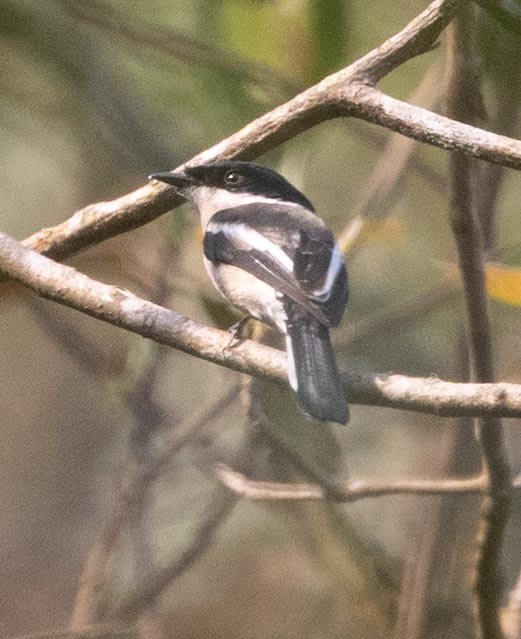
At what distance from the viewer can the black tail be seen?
188 centimetres

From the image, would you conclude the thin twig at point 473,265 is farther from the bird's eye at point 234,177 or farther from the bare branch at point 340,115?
the bird's eye at point 234,177

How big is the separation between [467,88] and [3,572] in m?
3.34

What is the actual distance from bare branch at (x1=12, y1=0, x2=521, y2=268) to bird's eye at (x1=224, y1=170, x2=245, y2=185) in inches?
5.1

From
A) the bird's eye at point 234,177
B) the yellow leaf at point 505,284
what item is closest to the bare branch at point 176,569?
the bird's eye at point 234,177

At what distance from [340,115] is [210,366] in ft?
8.63

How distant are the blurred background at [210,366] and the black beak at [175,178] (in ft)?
1.65

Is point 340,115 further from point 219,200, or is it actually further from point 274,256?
point 219,200

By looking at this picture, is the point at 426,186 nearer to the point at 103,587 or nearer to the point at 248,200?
the point at 248,200

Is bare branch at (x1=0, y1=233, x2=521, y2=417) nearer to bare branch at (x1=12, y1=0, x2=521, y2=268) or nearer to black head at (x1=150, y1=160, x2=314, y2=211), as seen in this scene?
bare branch at (x1=12, y1=0, x2=521, y2=268)

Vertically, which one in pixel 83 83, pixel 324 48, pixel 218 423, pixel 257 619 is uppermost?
pixel 324 48

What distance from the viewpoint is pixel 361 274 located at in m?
4.33

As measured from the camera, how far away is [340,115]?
2.10m

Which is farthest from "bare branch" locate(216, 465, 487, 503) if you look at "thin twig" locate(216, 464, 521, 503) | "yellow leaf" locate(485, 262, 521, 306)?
"yellow leaf" locate(485, 262, 521, 306)

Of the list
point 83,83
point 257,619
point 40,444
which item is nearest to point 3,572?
point 40,444
